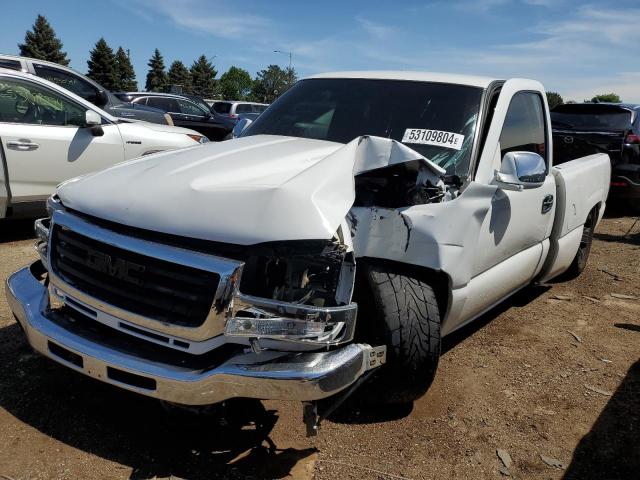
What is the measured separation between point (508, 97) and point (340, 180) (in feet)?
5.84

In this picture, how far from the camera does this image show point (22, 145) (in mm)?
5516

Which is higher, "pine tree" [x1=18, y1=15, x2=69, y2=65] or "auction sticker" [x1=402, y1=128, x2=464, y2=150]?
"pine tree" [x1=18, y1=15, x2=69, y2=65]

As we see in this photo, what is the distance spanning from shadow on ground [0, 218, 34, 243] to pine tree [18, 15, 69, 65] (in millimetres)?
62499

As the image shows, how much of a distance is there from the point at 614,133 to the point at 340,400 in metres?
8.33

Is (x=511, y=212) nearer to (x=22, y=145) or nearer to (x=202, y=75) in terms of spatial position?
(x=22, y=145)

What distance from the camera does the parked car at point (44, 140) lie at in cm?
548

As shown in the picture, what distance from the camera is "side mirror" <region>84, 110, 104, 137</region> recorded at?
5.98 metres

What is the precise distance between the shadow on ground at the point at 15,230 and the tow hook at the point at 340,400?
4737 mm

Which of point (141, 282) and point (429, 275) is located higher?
point (141, 282)

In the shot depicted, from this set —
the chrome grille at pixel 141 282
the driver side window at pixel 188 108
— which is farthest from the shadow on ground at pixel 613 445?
the driver side window at pixel 188 108

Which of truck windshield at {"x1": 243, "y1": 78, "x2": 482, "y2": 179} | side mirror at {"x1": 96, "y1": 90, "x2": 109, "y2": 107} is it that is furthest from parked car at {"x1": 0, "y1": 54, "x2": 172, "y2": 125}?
truck windshield at {"x1": 243, "y1": 78, "x2": 482, "y2": 179}

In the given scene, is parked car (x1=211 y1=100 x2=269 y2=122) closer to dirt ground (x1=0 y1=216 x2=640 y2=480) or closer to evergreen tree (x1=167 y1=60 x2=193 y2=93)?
dirt ground (x1=0 y1=216 x2=640 y2=480)

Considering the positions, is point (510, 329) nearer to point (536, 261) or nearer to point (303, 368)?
point (536, 261)

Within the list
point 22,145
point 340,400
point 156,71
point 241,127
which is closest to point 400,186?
point 340,400
